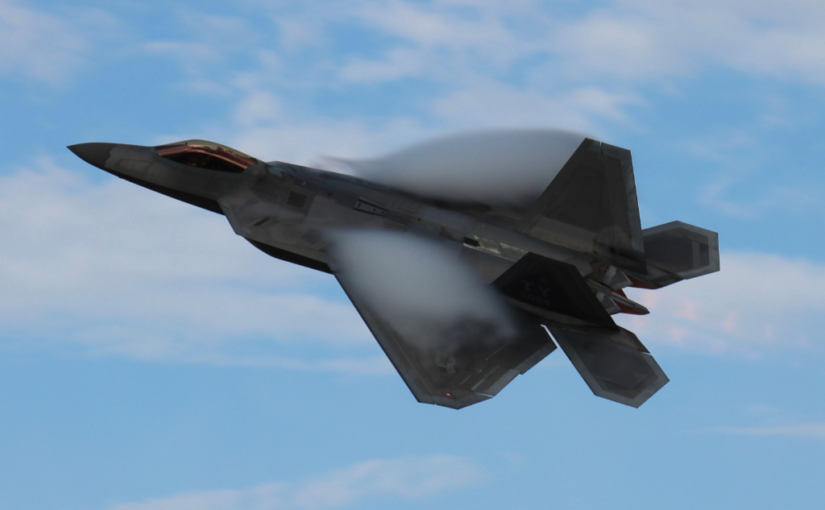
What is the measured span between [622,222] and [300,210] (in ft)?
24.2

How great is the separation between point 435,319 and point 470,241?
229 centimetres

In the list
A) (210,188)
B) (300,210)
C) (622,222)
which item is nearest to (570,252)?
(622,222)

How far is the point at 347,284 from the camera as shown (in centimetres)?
2189

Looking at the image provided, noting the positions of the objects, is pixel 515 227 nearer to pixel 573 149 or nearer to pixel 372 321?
pixel 573 149

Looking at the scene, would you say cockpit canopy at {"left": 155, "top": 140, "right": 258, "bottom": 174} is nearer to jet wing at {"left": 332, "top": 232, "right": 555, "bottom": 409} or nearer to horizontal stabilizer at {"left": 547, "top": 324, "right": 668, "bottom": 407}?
jet wing at {"left": 332, "top": 232, "right": 555, "bottom": 409}

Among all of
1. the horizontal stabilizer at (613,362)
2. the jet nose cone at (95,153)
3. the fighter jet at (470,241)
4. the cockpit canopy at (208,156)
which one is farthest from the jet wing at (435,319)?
the jet nose cone at (95,153)

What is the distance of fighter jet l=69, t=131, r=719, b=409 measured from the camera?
20.6m

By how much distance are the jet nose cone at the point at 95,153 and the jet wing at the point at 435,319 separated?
6.28 meters

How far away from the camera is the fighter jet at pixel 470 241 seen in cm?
2061

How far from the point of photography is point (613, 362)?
20812 millimetres

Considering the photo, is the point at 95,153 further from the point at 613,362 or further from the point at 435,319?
the point at 613,362

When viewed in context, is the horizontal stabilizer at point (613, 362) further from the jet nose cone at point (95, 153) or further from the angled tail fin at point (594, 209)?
the jet nose cone at point (95, 153)

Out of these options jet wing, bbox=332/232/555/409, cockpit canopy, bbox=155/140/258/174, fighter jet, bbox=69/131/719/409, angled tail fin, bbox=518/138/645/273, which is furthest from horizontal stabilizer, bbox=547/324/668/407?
cockpit canopy, bbox=155/140/258/174

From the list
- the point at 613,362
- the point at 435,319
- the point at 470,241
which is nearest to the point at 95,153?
the point at 470,241
